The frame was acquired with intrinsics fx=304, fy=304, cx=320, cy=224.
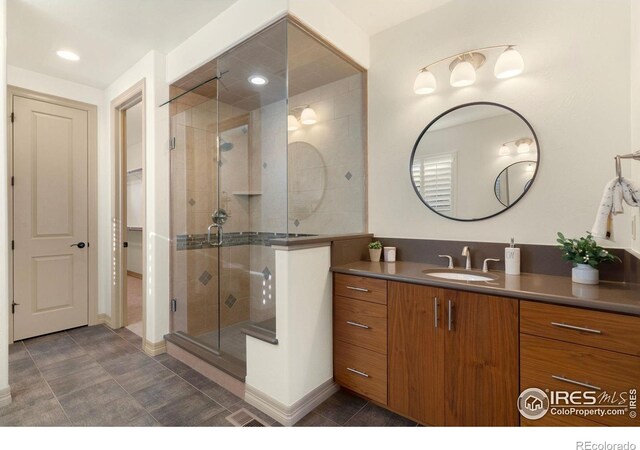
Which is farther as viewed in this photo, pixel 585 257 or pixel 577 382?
pixel 585 257

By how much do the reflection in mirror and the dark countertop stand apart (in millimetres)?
474

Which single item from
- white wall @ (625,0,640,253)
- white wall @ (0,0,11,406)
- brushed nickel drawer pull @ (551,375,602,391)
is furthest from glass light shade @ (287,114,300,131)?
brushed nickel drawer pull @ (551,375,602,391)

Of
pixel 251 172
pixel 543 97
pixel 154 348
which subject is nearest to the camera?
pixel 543 97

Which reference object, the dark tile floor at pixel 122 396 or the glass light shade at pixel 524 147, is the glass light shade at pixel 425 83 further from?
the dark tile floor at pixel 122 396

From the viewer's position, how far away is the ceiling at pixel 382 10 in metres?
2.11

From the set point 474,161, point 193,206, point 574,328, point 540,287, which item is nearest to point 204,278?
point 193,206

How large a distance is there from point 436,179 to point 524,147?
54cm

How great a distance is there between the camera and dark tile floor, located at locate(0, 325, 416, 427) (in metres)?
1.78

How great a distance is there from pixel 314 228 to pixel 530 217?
141 cm

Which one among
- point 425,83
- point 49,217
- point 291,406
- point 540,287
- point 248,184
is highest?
point 425,83

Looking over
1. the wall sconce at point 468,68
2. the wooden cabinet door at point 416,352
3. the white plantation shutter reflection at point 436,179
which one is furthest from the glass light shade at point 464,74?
the wooden cabinet door at point 416,352

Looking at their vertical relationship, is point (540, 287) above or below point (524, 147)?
below

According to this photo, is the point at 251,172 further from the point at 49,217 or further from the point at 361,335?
the point at 49,217

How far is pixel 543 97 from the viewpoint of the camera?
1.78m
